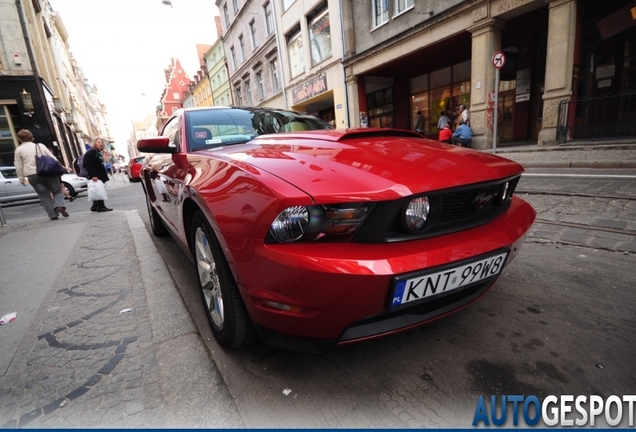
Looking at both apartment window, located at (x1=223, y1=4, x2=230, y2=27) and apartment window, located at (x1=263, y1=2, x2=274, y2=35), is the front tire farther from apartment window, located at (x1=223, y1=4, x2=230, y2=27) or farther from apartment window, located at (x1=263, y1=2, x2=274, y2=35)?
apartment window, located at (x1=223, y1=4, x2=230, y2=27)

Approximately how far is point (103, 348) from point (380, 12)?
47.3ft

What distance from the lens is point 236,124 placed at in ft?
8.39

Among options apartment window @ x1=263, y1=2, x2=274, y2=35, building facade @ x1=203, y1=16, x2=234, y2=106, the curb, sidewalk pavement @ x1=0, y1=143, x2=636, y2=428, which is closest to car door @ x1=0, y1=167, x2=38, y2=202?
sidewalk pavement @ x1=0, y1=143, x2=636, y2=428

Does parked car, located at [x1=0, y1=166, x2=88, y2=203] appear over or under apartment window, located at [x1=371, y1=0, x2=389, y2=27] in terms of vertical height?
under

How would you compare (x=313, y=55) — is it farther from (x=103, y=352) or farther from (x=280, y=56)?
(x=103, y=352)

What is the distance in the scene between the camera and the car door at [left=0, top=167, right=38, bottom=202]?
398 inches

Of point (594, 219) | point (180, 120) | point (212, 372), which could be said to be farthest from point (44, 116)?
point (594, 219)

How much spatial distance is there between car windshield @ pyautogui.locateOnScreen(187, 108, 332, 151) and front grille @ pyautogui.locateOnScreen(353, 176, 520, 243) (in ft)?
4.77

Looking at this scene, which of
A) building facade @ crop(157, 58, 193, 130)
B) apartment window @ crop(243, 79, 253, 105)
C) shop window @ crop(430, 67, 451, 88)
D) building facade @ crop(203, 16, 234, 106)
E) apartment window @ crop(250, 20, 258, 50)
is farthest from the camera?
building facade @ crop(157, 58, 193, 130)

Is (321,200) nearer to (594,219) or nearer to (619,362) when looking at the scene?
(619,362)

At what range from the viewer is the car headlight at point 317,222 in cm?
115

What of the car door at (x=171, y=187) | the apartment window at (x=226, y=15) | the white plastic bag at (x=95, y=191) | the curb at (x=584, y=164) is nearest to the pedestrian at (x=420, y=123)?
the curb at (x=584, y=164)

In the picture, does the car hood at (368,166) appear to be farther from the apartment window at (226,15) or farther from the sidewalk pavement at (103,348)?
the apartment window at (226,15)

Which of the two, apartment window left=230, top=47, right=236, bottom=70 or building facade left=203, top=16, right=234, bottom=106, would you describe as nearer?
apartment window left=230, top=47, right=236, bottom=70
